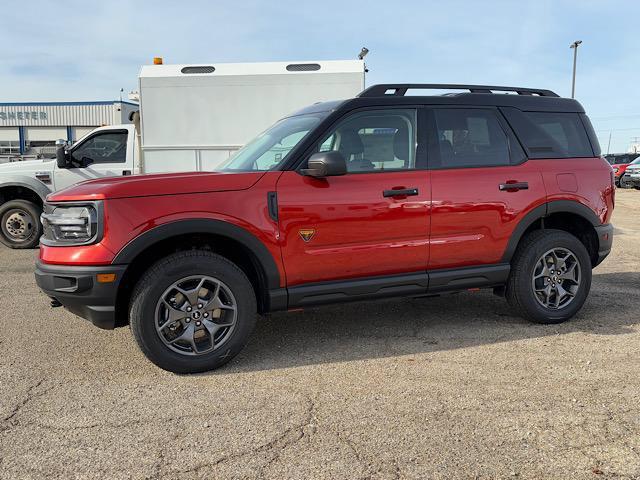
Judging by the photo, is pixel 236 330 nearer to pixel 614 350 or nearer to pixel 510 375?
pixel 510 375

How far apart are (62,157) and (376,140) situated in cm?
644

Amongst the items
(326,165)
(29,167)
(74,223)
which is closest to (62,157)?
(29,167)

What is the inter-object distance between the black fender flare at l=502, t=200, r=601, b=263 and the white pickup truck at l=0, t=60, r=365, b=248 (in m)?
5.07

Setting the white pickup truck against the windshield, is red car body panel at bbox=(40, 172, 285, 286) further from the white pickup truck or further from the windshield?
the white pickup truck

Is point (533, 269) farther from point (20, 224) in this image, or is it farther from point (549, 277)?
point (20, 224)

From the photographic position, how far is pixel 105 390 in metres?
3.45

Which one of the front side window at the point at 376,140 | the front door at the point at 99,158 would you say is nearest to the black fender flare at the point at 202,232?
the front side window at the point at 376,140

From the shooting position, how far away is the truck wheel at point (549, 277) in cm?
455

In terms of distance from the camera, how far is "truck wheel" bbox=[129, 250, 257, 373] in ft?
11.6

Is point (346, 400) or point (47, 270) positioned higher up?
point (47, 270)

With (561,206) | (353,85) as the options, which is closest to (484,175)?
(561,206)

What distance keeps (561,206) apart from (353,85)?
16.4 feet

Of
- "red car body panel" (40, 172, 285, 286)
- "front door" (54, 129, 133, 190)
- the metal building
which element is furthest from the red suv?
the metal building

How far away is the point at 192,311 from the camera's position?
3666 millimetres
